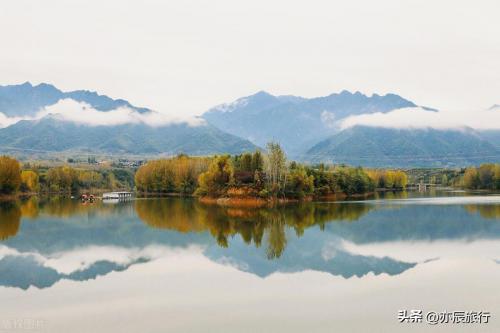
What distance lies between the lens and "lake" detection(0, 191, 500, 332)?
666 inches

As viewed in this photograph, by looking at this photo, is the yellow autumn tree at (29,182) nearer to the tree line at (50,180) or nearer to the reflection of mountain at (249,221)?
the tree line at (50,180)

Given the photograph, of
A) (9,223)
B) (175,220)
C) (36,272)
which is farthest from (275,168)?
(36,272)

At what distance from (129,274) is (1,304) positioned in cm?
647

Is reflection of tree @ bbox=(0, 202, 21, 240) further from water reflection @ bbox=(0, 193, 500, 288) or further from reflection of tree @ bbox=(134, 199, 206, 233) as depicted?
reflection of tree @ bbox=(134, 199, 206, 233)

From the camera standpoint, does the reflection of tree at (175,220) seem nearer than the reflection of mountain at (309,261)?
No

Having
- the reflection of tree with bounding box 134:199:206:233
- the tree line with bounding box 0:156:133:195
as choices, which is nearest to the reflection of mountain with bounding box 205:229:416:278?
the reflection of tree with bounding box 134:199:206:233

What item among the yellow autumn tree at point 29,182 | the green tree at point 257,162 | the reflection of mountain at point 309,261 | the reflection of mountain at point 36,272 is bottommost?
the reflection of mountain at point 309,261

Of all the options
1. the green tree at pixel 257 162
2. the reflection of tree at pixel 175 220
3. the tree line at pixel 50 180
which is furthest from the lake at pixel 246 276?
the tree line at pixel 50 180

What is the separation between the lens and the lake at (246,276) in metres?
16.9

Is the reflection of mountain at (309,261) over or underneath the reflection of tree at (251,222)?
underneath

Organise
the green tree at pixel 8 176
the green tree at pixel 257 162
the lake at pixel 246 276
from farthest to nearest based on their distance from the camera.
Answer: the green tree at pixel 8 176, the green tree at pixel 257 162, the lake at pixel 246 276

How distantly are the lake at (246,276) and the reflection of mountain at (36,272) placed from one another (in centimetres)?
5

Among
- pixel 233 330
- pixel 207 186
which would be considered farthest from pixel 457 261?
pixel 207 186

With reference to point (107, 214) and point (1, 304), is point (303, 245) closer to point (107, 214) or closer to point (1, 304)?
point (1, 304)
